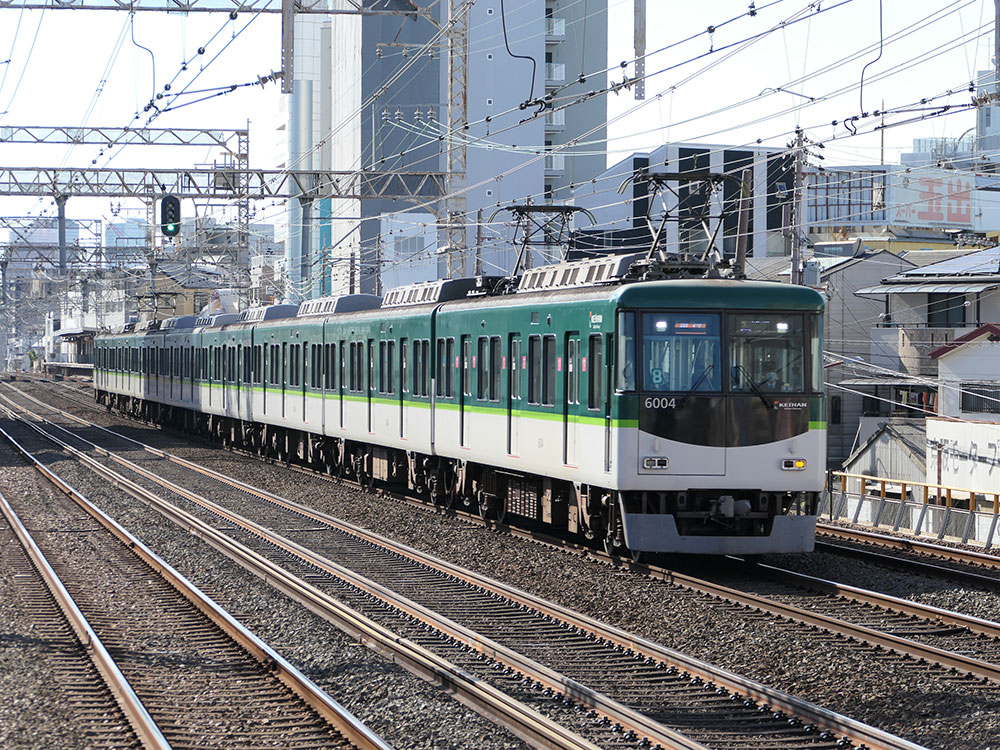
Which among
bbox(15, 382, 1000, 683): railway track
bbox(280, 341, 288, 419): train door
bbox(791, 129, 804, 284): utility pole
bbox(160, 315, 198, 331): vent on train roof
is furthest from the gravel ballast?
bbox(160, 315, 198, 331): vent on train roof

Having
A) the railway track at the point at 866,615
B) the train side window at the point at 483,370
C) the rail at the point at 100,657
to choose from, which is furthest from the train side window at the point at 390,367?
the railway track at the point at 866,615

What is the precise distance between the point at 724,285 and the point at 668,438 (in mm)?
1514

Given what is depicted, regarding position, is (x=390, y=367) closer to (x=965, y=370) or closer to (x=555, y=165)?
(x=965, y=370)

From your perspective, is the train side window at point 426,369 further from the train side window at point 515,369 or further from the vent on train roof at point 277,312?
the vent on train roof at point 277,312

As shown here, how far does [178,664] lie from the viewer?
30.0 feet

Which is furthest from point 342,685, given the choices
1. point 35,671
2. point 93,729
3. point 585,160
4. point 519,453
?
point 585,160

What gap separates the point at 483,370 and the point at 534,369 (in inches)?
63.1

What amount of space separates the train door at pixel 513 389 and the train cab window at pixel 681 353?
2.72 metres

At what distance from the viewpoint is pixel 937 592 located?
11.6 m

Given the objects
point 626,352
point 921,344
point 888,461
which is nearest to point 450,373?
point 626,352

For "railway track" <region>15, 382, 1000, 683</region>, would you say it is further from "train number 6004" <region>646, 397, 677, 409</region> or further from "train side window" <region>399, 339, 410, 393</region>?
"train side window" <region>399, 339, 410, 393</region>

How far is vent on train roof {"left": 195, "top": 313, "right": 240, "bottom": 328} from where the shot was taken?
108 ft

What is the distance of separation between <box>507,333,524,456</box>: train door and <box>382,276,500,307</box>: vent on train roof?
2.36 metres

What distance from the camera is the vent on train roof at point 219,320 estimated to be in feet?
108
